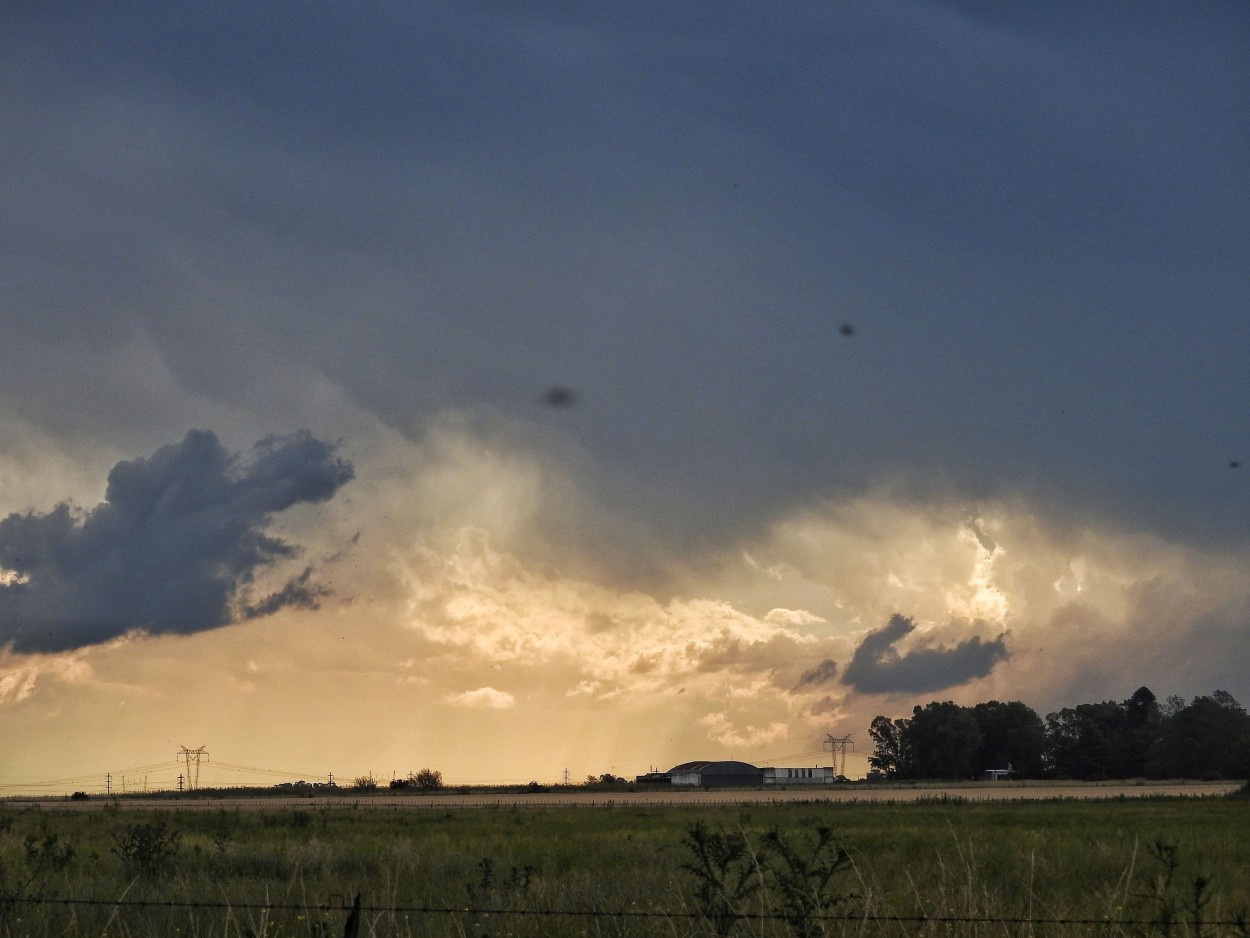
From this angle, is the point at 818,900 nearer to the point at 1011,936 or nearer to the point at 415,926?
the point at 1011,936

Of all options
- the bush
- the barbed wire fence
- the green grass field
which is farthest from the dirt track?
the barbed wire fence

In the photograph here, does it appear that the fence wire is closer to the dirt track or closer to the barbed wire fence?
the barbed wire fence

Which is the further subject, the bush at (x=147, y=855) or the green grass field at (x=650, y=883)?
the bush at (x=147, y=855)

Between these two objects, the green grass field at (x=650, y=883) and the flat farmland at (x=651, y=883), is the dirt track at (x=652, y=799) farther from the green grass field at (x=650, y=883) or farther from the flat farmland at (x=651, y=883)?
the green grass field at (x=650, y=883)

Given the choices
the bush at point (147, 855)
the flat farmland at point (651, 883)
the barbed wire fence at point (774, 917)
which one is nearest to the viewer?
the barbed wire fence at point (774, 917)

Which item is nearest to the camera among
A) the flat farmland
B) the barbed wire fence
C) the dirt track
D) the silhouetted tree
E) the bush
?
the barbed wire fence

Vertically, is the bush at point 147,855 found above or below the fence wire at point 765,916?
below

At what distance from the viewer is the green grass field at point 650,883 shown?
36.5 feet

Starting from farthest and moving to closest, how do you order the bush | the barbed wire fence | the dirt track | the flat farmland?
the dirt track → the bush → the flat farmland → the barbed wire fence

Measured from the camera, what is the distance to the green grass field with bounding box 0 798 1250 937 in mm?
11133

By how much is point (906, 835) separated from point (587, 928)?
26.6m

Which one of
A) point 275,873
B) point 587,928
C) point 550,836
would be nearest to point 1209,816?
point 550,836

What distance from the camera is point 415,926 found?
1391cm

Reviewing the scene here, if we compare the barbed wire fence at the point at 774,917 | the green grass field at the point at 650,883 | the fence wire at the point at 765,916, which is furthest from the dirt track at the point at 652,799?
the fence wire at the point at 765,916
